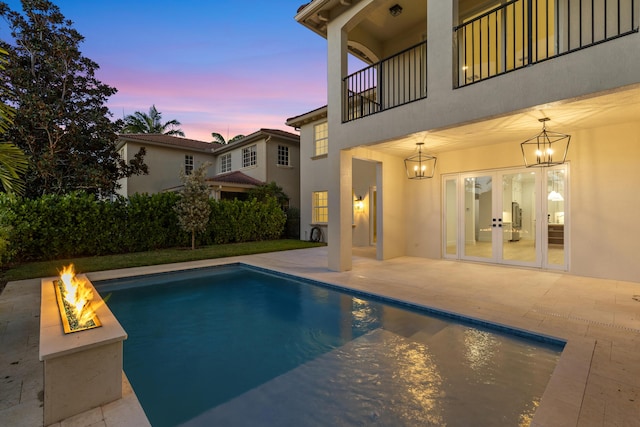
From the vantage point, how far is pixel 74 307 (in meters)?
3.62

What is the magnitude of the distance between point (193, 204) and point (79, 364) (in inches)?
393

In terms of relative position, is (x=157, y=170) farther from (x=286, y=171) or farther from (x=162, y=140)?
(x=286, y=171)

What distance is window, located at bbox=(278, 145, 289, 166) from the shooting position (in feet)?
57.6

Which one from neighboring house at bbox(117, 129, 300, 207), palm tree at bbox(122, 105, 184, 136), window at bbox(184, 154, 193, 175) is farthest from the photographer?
palm tree at bbox(122, 105, 184, 136)

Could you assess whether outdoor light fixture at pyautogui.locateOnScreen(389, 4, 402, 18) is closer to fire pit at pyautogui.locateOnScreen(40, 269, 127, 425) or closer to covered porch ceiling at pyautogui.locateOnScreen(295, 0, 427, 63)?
covered porch ceiling at pyautogui.locateOnScreen(295, 0, 427, 63)

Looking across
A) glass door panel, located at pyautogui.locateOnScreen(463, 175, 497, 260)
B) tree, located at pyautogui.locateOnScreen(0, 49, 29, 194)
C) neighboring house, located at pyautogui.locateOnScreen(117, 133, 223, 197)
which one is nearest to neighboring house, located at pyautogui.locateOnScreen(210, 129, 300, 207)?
neighboring house, located at pyautogui.locateOnScreen(117, 133, 223, 197)

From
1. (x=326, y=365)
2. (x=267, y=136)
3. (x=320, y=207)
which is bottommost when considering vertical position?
(x=326, y=365)

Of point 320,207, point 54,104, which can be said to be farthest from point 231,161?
point 54,104

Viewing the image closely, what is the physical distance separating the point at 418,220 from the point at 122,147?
60.5ft

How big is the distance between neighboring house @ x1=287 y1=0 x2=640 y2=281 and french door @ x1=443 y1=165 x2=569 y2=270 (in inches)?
1.2

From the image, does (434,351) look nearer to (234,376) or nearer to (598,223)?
(234,376)

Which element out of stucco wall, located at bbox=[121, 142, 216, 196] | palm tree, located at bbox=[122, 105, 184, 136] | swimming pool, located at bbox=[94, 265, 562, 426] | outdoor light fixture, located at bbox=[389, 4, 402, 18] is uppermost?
palm tree, located at bbox=[122, 105, 184, 136]

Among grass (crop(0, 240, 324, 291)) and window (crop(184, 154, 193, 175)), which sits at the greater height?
window (crop(184, 154, 193, 175))

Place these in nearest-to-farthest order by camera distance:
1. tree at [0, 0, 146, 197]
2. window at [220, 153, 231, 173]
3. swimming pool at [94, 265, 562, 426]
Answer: swimming pool at [94, 265, 562, 426] < tree at [0, 0, 146, 197] < window at [220, 153, 231, 173]
